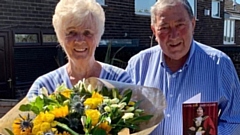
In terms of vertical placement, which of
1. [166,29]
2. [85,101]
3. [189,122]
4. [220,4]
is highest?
[220,4]

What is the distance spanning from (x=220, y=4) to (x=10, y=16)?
12.5 metres

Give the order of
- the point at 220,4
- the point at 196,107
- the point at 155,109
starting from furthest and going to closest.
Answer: the point at 220,4, the point at 196,107, the point at 155,109

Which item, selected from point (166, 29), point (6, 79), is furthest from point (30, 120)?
point (6, 79)

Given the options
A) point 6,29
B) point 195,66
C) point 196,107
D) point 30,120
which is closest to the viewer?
point 30,120

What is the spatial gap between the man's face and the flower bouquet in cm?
39

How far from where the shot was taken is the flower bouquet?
148 cm

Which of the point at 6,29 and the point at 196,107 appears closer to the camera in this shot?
the point at 196,107

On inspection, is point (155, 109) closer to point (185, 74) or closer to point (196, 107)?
point (196, 107)

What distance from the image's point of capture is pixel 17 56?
7.12m

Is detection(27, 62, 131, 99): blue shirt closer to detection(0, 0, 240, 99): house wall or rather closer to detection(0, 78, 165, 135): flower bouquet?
detection(0, 78, 165, 135): flower bouquet

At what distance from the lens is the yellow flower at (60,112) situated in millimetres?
1506

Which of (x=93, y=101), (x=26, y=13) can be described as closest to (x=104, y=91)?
(x=93, y=101)

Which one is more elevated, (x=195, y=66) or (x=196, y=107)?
(x=195, y=66)

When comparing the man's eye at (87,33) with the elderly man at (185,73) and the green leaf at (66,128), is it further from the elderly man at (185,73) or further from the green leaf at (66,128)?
the green leaf at (66,128)
